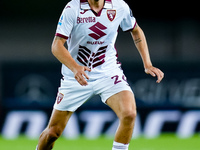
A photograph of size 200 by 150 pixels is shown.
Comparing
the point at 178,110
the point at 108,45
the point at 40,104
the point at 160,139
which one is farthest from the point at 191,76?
the point at 108,45

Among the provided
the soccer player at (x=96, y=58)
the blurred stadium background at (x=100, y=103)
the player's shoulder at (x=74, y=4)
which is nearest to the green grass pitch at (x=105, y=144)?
the blurred stadium background at (x=100, y=103)

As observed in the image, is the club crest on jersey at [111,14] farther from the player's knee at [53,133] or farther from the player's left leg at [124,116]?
the player's knee at [53,133]

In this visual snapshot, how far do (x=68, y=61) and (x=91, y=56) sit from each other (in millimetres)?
577

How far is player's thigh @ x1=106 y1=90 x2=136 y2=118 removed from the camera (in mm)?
5852

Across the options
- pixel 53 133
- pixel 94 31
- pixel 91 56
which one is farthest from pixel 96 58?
pixel 53 133

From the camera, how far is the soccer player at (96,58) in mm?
5961

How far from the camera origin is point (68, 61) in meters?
5.77

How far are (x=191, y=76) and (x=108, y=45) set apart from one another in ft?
17.9

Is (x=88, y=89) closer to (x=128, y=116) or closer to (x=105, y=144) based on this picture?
(x=128, y=116)

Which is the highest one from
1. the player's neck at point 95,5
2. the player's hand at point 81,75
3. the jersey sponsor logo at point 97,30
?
the player's neck at point 95,5

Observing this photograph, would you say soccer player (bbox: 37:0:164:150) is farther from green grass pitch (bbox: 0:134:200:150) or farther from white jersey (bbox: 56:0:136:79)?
green grass pitch (bbox: 0:134:200:150)

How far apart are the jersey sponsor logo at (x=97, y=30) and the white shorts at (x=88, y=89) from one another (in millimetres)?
453

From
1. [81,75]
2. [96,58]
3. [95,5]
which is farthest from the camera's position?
[96,58]

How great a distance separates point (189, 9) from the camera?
17375 mm
